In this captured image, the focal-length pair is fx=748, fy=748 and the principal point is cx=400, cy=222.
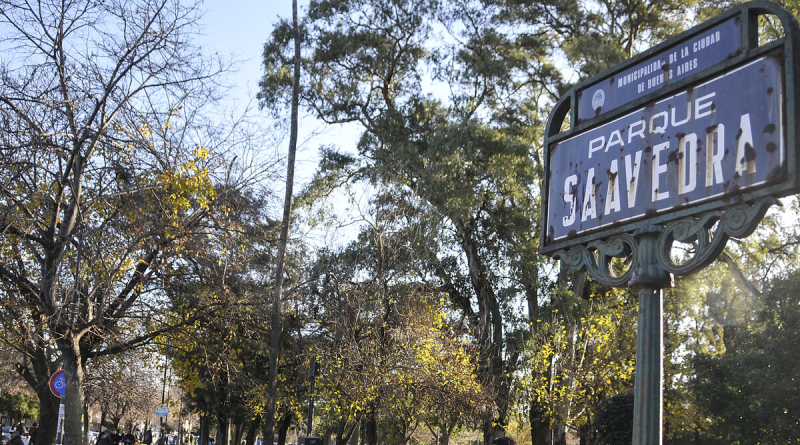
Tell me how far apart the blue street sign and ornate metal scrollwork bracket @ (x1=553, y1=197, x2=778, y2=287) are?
125 millimetres

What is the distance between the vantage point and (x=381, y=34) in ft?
87.5

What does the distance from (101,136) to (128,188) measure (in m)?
1.27

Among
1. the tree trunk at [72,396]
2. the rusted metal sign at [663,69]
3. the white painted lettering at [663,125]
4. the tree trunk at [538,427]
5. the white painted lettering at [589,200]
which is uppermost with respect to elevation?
the rusted metal sign at [663,69]

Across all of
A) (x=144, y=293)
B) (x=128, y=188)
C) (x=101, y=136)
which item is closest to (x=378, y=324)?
(x=144, y=293)

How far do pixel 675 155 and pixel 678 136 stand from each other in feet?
0.45

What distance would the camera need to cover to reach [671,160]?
5215 millimetres

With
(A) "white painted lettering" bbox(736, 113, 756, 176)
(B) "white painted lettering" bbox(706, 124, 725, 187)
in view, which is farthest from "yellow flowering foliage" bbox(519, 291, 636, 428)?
(A) "white painted lettering" bbox(736, 113, 756, 176)

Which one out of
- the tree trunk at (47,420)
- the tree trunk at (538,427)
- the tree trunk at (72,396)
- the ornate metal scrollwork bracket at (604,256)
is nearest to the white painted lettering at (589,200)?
the ornate metal scrollwork bracket at (604,256)

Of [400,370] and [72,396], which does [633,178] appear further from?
[400,370]

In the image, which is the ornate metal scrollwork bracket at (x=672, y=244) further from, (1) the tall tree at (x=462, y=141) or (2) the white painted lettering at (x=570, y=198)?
(1) the tall tree at (x=462, y=141)

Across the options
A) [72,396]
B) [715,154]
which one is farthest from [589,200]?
[72,396]

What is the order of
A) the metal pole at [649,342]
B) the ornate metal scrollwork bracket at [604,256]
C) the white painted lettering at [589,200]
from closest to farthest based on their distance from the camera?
the metal pole at [649,342], the ornate metal scrollwork bracket at [604,256], the white painted lettering at [589,200]

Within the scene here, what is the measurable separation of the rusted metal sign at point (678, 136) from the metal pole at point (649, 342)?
0.23m

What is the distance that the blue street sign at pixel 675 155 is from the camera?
464 centimetres
